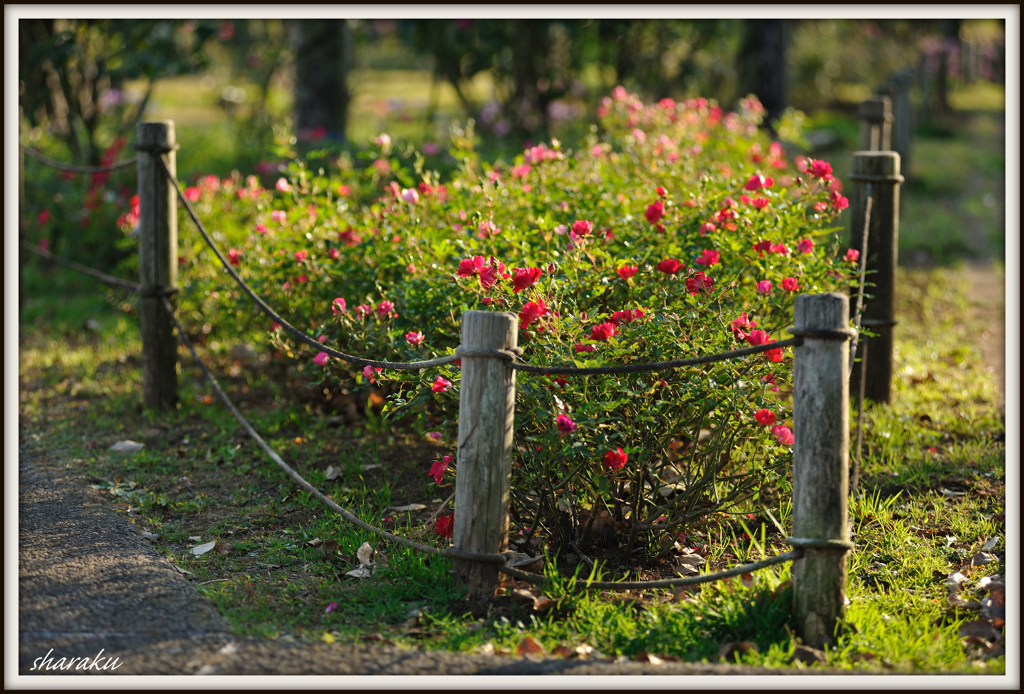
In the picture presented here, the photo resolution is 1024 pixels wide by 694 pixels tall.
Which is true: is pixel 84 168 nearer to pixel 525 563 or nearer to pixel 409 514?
pixel 409 514

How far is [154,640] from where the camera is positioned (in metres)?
2.84

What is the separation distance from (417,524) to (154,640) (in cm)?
127

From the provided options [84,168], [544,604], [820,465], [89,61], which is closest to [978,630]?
[820,465]

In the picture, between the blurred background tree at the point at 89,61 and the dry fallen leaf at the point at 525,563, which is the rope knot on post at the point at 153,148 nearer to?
the dry fallen leaf at the point at 525,563

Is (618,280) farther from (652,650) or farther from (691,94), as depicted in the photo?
(691,94)

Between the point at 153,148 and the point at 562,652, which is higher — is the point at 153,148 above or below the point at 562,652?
above

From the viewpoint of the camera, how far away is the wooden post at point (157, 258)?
193 inches

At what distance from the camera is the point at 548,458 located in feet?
10.9

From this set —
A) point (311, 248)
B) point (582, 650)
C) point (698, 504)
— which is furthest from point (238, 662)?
point (311, 248)

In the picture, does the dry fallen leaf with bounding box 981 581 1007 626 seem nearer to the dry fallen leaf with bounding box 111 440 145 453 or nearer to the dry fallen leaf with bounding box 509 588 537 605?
the dry fallen leaf with bounding box 509 588 537 605

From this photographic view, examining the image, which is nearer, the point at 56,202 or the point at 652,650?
the point at 652,650

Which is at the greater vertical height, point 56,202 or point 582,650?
point 56,202

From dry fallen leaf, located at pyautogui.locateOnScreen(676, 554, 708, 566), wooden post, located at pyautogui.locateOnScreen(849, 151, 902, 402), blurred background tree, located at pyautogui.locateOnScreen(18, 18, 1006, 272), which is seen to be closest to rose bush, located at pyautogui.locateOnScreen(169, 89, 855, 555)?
dry fallen leaf, located at pyautogui.locateOnScreen(676, 554, 708, 566)

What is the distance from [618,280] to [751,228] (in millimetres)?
630
